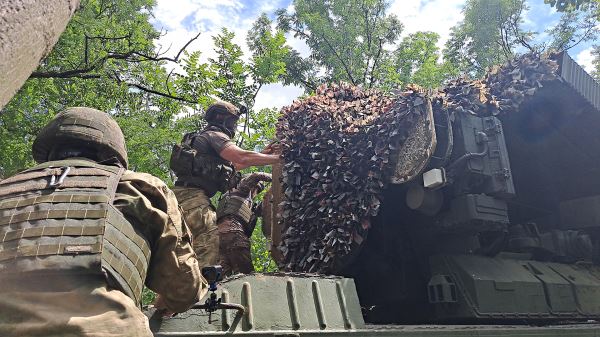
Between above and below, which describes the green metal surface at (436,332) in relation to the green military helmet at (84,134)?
below

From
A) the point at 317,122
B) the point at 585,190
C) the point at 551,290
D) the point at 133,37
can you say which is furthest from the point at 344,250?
the point at 133,37

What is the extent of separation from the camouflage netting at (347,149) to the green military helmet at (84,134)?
2.05 m

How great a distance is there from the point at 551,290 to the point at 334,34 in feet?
46.8

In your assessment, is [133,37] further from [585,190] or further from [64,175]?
[64,175]

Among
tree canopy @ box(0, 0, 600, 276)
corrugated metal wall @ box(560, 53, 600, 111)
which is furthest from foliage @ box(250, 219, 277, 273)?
corrugated metal wall @ box(560, 53, 600, 111)

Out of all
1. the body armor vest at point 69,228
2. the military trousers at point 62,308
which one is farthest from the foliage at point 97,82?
the military trousers at point 62,308

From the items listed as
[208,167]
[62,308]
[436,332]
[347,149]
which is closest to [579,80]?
[347,149]

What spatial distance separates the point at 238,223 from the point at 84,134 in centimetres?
276

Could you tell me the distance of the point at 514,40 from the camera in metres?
18.6

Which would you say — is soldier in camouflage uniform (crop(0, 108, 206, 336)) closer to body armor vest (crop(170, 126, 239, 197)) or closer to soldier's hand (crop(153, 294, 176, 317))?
soldier's hand (crop(153, 294, 176, 317))

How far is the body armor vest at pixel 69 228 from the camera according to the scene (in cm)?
194

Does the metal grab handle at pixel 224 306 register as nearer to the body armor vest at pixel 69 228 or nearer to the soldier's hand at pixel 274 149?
the body armor vest at pixel 69 228

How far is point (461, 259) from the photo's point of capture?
4.46 meters

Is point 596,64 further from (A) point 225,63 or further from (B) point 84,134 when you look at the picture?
(B) point 84,134
